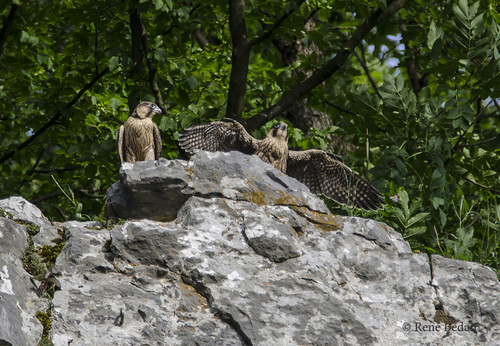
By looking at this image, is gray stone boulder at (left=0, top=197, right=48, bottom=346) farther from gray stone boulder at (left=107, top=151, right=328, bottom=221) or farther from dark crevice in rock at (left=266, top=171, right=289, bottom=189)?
dark crevice in rock at (left=266, top=171, right=289, bottom=189)

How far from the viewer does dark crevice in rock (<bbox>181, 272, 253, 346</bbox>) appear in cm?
253

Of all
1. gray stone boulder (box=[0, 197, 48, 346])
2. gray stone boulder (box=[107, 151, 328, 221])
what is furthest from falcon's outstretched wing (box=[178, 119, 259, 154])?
gray stone boulder (box=[0, 197, 48, 346])

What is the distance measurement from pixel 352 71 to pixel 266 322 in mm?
4185

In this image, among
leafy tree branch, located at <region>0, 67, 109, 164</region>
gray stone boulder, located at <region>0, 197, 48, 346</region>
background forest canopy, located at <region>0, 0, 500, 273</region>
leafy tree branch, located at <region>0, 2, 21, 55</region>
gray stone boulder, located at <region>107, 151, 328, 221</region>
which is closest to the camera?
gray stone boulder, located at <region>0, 197, 48, 346</region>

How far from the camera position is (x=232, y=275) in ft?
9.07

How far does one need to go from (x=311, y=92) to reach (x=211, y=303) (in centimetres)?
407

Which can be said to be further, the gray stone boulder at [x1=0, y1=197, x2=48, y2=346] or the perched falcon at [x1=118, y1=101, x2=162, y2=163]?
the perched falcon at [x1=118, y1=101, x2=162, y2=163]

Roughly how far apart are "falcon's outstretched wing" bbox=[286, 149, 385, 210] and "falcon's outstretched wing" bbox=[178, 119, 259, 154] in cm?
43

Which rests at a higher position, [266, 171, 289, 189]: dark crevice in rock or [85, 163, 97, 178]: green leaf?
[266, 171, 289, 189]: dark crevice in rock

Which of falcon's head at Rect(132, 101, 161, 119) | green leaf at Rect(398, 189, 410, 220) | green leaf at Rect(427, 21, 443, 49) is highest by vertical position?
green leaf at Rect(427, 21, 443, 49)

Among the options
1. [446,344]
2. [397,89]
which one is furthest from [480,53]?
[446,344]

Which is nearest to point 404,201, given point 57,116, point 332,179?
point 332,179

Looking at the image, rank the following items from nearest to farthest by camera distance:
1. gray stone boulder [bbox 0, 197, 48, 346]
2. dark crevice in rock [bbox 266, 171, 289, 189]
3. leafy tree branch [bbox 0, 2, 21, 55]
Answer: gray stone boulder [bbox 0, 197, 48, 346] → dark crevice in rock [bbox 266, 171, 289, 189] → leafy tree branch [bbox 0, 2, 21, 55]

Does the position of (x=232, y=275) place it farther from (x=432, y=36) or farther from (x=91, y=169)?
(x=432, y=36)
